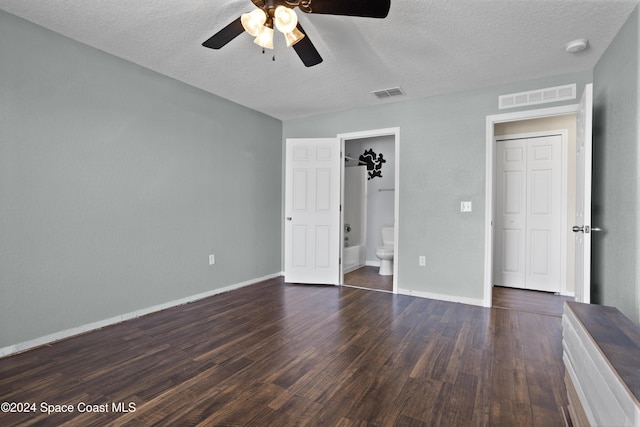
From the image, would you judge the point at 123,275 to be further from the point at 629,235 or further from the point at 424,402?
the point at 629,235

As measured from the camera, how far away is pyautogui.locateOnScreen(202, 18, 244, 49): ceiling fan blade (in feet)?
6.56

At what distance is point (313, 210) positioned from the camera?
4520mm

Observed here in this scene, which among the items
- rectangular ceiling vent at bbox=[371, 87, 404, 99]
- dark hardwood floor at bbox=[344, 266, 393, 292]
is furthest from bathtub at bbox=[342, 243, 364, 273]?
rectangular ceiling vent at bbox=[371, 87, 404, 99]

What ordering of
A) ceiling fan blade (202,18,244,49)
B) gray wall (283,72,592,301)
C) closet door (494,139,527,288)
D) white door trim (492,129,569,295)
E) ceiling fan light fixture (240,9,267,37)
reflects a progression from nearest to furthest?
1. ceiling fan light fixture (240,9,267,37)
2. ceiling fan blade (202,18,244,49)
3. gray wall (283,72,592,301)
4. white door trim (492,129,569,295)
5. closet door (494,139,527,288)

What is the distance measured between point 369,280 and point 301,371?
2.81m

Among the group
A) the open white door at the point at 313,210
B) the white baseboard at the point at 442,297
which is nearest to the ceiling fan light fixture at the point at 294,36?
the open white door at the point at 313,210

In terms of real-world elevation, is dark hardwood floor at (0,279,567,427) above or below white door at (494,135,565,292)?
below

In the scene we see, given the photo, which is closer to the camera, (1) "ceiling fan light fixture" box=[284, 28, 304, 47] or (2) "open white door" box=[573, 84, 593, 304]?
(1) "ceiling fan light fixture" box=[284, 28, 304, 47]

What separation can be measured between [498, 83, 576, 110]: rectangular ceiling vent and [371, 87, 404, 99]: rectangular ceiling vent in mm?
1067

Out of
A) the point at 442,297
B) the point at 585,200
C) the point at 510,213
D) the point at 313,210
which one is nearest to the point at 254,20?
the point at 585,200

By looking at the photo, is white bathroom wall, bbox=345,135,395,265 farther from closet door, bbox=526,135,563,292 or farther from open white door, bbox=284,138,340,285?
closet door, bbox=526,135,563,292

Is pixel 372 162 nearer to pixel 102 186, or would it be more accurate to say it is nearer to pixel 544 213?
pixel 544 213

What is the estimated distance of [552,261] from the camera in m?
4.21

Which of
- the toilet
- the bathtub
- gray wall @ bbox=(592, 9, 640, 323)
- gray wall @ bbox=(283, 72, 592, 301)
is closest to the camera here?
gray wall @ bbox=(592, 9, 640, 323)
